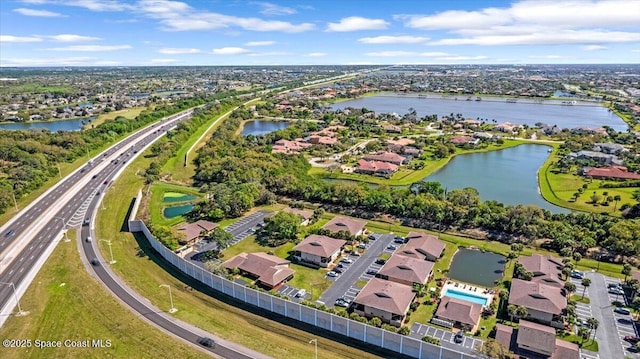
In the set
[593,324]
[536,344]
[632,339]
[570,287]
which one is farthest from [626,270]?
[536,344]

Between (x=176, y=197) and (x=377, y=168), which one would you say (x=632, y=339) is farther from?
(x=176, y=197)

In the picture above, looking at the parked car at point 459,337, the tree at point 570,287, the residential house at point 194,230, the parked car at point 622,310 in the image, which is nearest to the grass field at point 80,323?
the residential house at point 194,230

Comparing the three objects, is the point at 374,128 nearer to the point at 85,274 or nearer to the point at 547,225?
the point at 547,225

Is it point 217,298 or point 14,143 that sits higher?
point 14,143

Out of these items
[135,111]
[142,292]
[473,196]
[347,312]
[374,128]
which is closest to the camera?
[347,312]

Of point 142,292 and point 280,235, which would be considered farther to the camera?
point 280,235

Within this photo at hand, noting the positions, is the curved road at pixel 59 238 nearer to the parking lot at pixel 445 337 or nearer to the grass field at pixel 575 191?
the parking lot at pixel 445 337

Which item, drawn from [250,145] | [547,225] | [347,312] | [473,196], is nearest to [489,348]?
[347,312]

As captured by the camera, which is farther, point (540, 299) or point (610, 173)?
point (610, 173)
